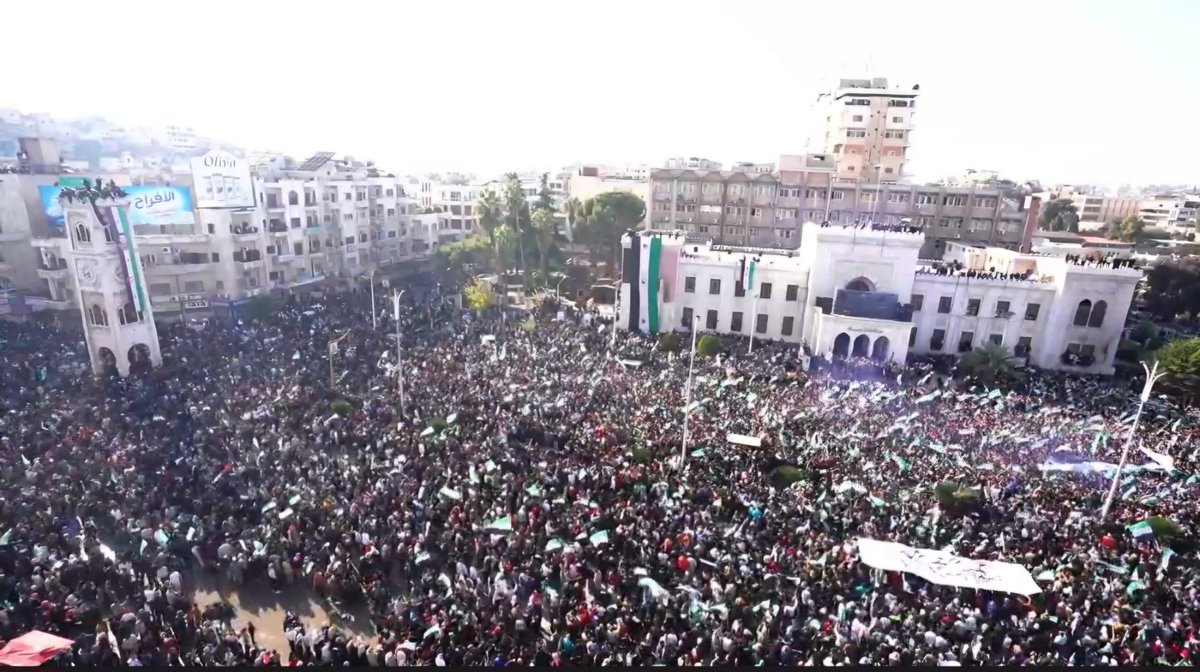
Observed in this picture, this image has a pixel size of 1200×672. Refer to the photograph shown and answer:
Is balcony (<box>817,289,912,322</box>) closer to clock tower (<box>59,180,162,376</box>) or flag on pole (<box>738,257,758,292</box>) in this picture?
flag on pole (<box>738,257,758,292</box>)

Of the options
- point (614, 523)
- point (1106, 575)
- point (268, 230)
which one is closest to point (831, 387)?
point (1106, 575)

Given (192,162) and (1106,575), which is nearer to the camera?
(1106,575)

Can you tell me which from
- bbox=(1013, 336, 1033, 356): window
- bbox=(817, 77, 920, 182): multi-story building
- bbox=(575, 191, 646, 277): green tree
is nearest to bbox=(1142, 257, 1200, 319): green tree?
bbox=(1013, 336, 1033, 356): window

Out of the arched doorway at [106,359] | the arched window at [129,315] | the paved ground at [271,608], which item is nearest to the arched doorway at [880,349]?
the paved ground at [271,608]

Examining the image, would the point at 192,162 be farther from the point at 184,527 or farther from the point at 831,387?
the point at 831,387

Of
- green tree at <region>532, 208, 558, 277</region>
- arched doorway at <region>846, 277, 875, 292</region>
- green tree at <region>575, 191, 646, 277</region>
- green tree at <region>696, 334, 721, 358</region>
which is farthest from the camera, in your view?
Result: green tree at <region>575, 191, 646, 277</region>
